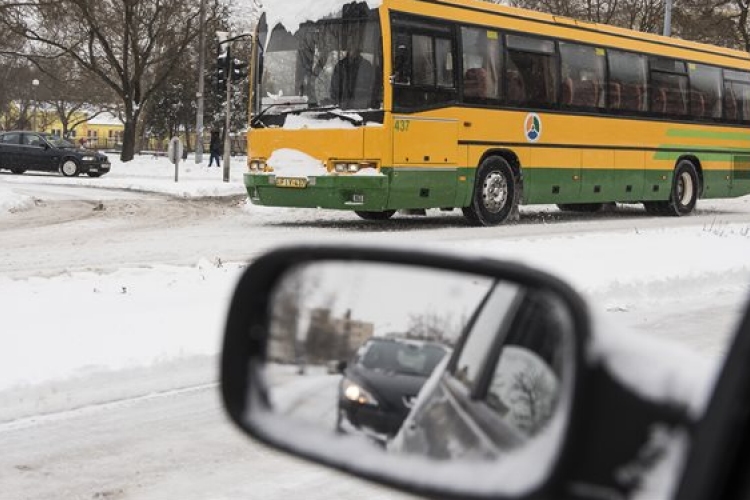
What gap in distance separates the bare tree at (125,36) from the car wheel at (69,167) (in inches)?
284

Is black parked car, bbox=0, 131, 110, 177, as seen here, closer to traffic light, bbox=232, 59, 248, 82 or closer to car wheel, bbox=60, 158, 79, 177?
car wheel, bbox=60, 158, 79, 177

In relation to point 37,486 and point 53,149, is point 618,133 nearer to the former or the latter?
point 37,486

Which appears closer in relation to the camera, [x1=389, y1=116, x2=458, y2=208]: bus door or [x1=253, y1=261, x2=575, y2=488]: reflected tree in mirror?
[x1=253, y1=261, x2=575, y2=488]: reflected tree in mirror

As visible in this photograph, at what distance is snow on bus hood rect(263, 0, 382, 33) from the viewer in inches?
560

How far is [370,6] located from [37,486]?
1077 centimetres

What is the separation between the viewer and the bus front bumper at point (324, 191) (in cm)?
1391

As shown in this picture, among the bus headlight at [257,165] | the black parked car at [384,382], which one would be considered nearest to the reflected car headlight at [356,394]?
the black parked car at [384,382]

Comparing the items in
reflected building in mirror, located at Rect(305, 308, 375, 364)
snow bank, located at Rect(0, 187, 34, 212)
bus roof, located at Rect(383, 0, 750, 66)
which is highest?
bus roof, located at Rect(383, 0, 750, 66)

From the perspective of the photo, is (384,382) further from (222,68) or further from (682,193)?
(222,68)

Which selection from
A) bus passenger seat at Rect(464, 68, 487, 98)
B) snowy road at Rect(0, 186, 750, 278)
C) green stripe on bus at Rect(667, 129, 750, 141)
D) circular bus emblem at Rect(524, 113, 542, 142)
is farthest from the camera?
green stripe on bus at Rect(667, 129, 750, 141)

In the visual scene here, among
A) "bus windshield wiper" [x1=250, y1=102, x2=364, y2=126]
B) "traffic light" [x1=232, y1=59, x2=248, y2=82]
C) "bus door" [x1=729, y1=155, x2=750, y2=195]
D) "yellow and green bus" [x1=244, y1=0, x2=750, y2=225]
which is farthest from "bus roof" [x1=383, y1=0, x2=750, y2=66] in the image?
"traffic light" [x1=232, y1=59, x2=248, y2=82]

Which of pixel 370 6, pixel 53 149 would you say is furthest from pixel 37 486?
pixel 53 149

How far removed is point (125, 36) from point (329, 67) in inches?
1191

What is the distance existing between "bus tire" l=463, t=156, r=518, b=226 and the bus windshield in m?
2.37
